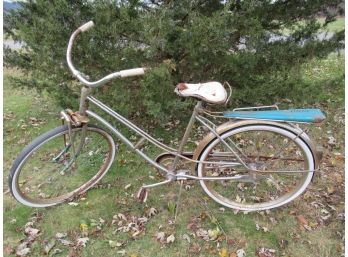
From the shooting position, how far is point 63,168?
147 inches

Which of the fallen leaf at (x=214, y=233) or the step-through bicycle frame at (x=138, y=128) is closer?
the step-through bicycle frame at (x=138, y=128)

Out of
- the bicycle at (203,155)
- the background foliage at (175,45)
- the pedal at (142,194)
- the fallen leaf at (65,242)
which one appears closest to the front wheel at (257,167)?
the bicycle at (203,155)

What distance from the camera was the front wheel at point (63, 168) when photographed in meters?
3.27

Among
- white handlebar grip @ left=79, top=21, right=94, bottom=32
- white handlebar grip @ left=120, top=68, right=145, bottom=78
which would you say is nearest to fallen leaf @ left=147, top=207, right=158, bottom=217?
white handlebar grip @ left=120, top=68, right=145, bottom=78

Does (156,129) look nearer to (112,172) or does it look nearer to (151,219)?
(112,172)

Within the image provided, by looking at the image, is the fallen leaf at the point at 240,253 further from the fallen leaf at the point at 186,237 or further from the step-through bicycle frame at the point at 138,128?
the step-through bicycle frame at the point at 138,128

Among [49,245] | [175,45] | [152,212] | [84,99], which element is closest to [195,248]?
[152,212]

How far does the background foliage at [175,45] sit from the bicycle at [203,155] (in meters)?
0.66

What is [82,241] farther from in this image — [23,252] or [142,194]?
[142,194]

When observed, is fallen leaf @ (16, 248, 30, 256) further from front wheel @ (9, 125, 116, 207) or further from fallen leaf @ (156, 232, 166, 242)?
fallen leaf @ (156, 232, 166, 242)

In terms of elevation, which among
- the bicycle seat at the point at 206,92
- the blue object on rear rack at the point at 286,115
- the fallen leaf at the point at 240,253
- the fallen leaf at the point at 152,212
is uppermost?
the bicycle seat at the point at 206,92

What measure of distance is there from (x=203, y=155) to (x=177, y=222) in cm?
75

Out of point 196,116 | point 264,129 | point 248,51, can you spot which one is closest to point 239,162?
point 264,129

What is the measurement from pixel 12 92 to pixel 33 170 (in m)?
2.93
